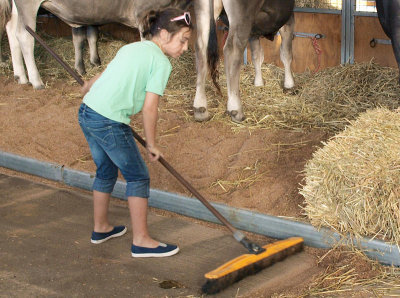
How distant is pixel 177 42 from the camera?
4727mm

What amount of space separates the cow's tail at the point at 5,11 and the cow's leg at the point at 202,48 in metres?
3.72

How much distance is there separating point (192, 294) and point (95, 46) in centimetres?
693

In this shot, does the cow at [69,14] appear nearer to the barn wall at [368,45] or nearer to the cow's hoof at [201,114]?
the cow's hoof at [201,114]

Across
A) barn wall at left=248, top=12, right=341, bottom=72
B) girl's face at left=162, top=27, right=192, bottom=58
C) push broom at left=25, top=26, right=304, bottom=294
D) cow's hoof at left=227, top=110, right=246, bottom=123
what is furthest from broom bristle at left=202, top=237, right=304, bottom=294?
barn wall at left=248, top=12, right=341, bottom=72

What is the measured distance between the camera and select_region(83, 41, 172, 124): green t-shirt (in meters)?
4.66

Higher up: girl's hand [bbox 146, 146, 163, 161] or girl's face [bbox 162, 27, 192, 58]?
girl's face [bbox 162, 27, 192, 58]

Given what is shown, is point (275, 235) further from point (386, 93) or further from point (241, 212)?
point (386, 93)

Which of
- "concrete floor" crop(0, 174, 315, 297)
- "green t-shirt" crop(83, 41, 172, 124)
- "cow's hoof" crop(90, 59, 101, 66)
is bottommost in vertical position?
"concrete floor" crop(0, 174, 315, 297)

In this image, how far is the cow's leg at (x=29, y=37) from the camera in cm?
970

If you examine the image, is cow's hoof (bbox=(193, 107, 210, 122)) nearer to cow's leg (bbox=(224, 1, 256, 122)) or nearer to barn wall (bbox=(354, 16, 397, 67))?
cow's leg (bbox=(224, 1, 256, 122))

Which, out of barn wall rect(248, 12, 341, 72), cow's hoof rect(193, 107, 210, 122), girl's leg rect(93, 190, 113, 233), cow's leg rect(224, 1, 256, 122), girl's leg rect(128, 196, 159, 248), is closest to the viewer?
girl's leg rect(128, 196, 159, 248)

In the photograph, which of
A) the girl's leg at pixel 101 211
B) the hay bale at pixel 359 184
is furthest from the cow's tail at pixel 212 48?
the girl's leg at pixel 101 211

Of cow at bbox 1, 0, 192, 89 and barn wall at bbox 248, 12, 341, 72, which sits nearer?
barn wall at bbox 248, 12, 341, 72

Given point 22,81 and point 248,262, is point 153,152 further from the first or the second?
point 22,81
